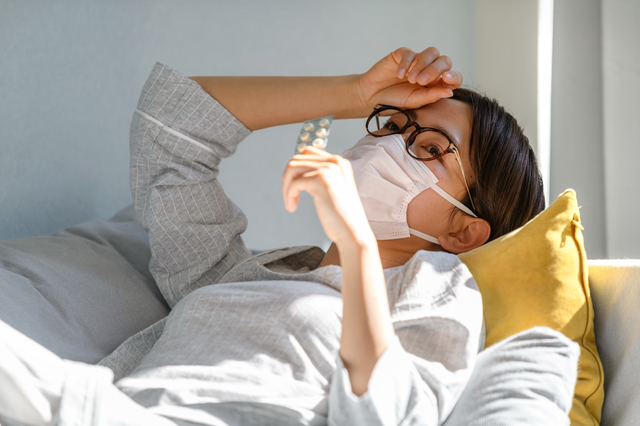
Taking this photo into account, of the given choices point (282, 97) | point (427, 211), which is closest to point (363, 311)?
point (427, 211)

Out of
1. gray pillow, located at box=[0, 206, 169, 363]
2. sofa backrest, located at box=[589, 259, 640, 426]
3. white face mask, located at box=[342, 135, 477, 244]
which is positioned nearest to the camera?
sofa backrest, located at box=[589, 259, 640, 426]

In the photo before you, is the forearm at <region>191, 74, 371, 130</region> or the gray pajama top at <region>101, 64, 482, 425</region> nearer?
the gray pajama top at <region>101, 64, 482, 425</region>

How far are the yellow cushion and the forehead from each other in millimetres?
289

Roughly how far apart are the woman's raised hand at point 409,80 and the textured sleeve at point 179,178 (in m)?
0.37

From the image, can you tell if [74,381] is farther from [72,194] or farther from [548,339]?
[72,194]

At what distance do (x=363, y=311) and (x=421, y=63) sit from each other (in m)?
0.75

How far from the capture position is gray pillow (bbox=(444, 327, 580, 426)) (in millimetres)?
760

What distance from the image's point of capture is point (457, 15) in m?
2.31

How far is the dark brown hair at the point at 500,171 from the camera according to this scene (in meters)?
1.28

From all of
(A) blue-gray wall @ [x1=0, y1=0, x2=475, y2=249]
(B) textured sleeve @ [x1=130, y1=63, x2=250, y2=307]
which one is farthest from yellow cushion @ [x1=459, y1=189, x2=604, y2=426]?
(A) blue-gray wall @ [x1=0, y1=0, x2=475, y2=249]

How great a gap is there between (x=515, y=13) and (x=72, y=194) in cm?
179

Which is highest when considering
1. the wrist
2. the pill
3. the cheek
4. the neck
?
the pill

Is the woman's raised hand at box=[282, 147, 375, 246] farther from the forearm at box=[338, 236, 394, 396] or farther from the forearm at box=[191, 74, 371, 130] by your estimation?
the forearm at box=[191, 74, 371, 130]

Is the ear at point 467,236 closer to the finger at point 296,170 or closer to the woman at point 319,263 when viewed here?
the woman at point 319,263
